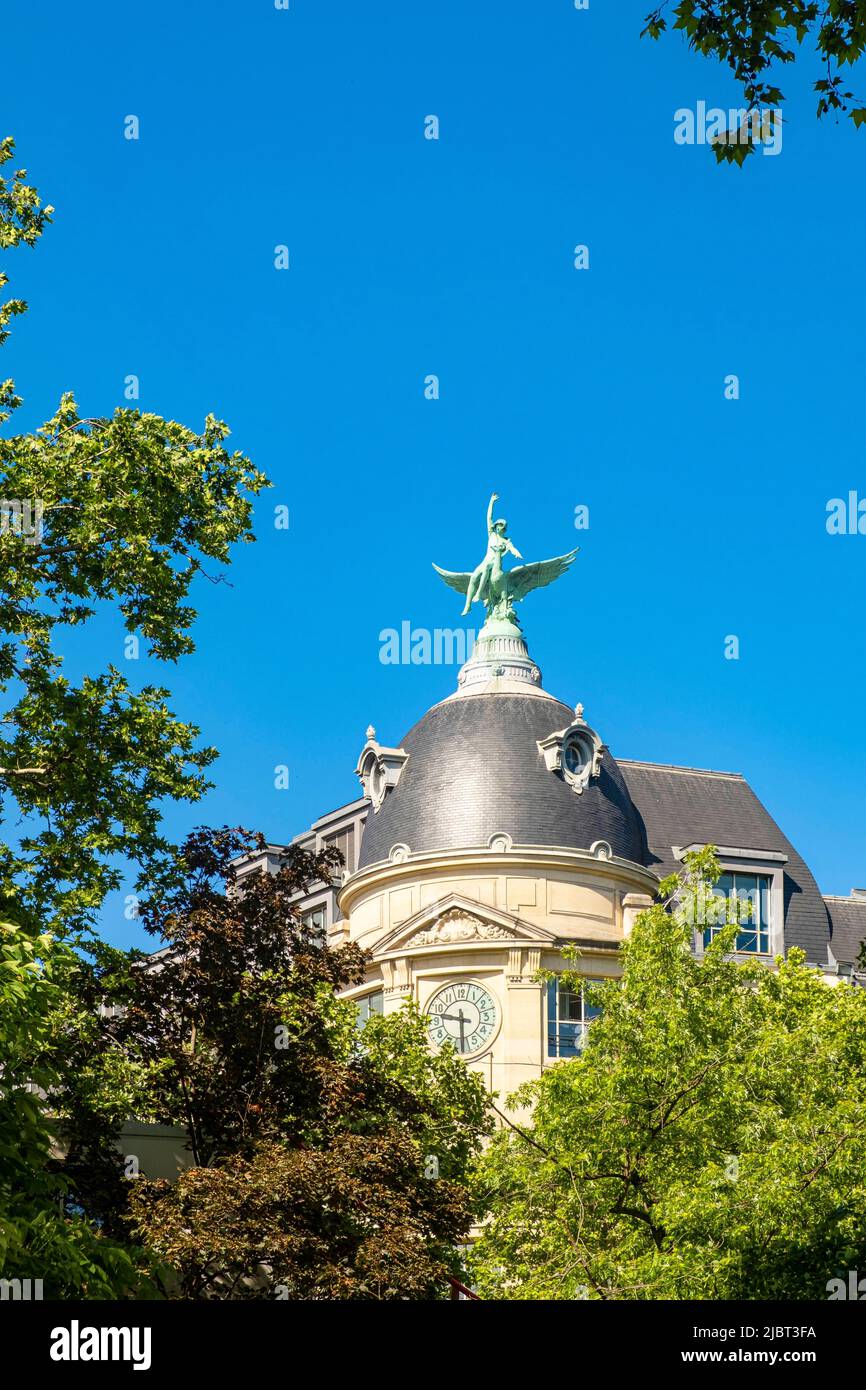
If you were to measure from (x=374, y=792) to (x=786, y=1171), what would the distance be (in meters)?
32.6

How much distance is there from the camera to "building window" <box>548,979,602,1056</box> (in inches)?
1940

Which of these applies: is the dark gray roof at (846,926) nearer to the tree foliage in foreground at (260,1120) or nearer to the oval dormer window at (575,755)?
the oval dormer window at (575,755)

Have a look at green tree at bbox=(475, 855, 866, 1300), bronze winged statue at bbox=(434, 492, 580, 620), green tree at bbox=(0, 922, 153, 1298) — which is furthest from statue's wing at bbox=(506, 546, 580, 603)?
green tree at bbox=(0, 922, 153, 1298)

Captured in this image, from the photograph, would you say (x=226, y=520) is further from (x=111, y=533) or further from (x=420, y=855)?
(x=420, y=855)

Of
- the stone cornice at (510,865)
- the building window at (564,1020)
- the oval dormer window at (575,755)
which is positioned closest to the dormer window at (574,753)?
the oval dormer window at (575,755)

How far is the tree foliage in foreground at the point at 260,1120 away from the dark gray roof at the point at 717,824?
31812 millimetres

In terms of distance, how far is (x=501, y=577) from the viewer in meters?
58.5

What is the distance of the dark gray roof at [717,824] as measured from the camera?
59.4m

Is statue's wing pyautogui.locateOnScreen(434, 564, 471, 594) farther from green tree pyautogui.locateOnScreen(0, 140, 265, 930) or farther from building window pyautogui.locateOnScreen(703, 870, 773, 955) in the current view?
green tree pyautogui.locateOnScreen(0, 140, 265, 930)

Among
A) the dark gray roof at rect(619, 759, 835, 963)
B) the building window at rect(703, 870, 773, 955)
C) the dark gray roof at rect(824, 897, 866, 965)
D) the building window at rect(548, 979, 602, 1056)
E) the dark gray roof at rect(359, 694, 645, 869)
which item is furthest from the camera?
the dark gray roof at rect(824, 897, 866, 965)

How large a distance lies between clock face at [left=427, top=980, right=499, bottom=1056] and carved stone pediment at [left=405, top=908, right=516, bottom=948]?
1225mm

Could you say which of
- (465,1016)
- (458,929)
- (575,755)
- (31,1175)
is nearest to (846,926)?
(575,755)

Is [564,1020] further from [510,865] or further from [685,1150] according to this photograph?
[685,1150]
